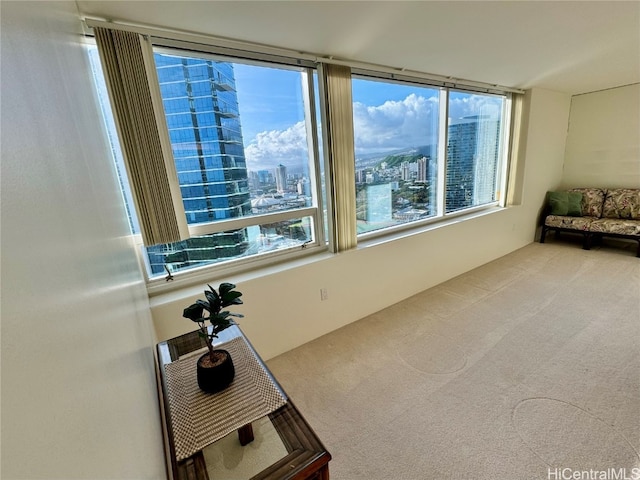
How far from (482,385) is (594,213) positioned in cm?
425

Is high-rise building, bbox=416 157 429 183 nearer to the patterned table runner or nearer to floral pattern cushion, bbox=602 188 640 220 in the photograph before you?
the patterned table runner

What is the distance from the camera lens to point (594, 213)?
4.38m

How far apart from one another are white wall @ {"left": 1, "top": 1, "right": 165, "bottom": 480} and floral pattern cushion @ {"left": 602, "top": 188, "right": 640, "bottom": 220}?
6.08 m

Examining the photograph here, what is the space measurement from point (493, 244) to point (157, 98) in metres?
4.25

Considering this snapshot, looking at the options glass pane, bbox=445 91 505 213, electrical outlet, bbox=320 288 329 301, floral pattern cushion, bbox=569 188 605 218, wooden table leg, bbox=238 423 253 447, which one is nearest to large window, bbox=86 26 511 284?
glass pane, bbox=445 91 505 213

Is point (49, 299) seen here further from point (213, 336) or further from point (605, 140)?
point (605, 140)

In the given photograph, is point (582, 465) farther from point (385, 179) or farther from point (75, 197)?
point (385, 179)

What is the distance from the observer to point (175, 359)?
140cm

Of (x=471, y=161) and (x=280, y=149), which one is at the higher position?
(x=280, y=149)

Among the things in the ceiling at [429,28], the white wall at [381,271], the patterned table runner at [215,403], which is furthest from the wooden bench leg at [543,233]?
the patterned table runner at [215,403]

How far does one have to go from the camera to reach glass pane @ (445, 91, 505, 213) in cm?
345

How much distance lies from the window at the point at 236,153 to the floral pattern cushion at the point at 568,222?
4233mm

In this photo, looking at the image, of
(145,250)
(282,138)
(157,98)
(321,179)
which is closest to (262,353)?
(145,250)

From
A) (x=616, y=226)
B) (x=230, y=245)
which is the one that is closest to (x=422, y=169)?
(x=230, y=245)
